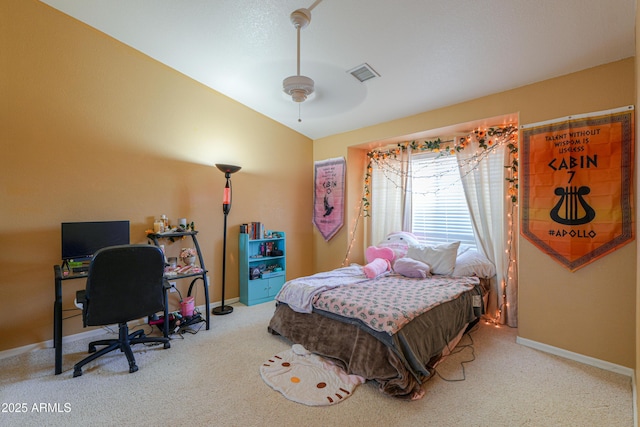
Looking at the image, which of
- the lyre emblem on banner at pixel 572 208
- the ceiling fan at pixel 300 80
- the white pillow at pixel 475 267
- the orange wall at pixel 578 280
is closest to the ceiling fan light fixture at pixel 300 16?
the ceiling fan at pixel 300 80

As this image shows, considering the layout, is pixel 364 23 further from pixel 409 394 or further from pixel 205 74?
pixel 409 394

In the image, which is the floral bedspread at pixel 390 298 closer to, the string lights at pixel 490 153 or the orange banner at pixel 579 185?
the string lights at pixel 490 153

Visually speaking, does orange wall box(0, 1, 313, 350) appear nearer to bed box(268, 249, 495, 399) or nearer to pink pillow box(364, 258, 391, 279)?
bed box(268, 249, 495, 399)

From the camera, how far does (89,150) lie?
9.26 feet

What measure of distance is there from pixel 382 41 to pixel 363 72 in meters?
0.45

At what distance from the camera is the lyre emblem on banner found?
2346mm

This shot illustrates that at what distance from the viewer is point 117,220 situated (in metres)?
2.91

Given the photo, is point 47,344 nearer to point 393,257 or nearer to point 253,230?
point 253,230

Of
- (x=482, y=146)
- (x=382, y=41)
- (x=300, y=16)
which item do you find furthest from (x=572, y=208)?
(x=300, y=16)

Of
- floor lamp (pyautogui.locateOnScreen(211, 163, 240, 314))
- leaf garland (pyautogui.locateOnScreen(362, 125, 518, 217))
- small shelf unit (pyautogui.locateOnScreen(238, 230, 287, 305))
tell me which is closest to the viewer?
leaf garland (pyautogui.locateOnScreen(362, 125, 518, 217))

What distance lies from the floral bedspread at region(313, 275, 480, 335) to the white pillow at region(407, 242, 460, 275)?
0.48 ft

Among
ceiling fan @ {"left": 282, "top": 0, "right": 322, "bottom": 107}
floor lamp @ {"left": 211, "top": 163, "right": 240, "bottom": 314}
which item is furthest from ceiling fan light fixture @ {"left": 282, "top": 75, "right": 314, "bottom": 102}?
floor lamp @ {"left": 211, "top": 163, "right": 240, "bottom": 314}

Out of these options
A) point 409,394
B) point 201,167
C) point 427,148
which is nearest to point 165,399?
point 409,394

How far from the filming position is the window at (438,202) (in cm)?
366
